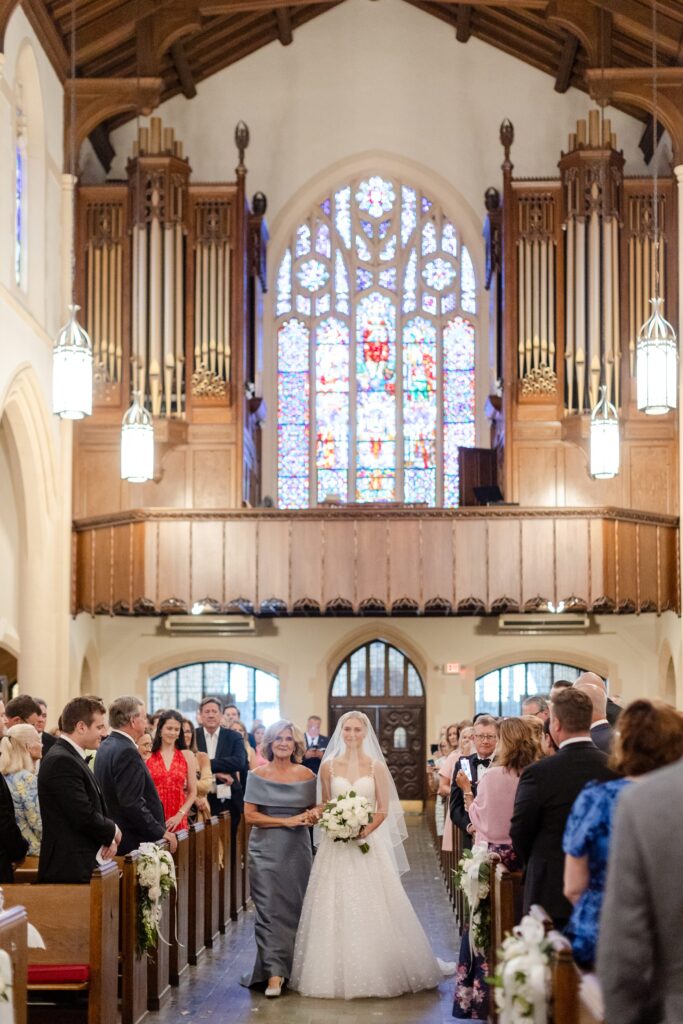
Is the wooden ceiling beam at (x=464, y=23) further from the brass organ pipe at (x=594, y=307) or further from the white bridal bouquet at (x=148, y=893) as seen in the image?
the white bridal bouquet at (x=148, y=893)

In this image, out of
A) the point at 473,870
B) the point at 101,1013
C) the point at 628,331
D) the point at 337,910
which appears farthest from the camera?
the point at 628,331

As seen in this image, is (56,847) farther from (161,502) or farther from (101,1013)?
(161,502)

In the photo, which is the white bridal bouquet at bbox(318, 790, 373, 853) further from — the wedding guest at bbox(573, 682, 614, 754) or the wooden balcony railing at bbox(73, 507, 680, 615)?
the wooden balcony railing at bbox(73, 507, 680, 615)

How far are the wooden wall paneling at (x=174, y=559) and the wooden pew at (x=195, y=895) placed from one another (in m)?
7.75

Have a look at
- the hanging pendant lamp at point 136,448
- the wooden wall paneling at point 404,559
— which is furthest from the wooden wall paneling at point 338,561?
the hanging pendant lamp at point 136,448

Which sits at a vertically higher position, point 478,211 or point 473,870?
point 478,211

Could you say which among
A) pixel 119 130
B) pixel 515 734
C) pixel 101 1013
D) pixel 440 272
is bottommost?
pixel 101 1013

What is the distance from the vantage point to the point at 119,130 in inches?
818

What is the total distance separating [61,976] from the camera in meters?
6.43

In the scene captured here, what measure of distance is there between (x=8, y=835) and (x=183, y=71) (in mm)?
15246

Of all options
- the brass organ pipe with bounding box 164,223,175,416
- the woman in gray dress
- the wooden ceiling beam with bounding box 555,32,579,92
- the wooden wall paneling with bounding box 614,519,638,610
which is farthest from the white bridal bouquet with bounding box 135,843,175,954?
the wooden ceiling beam with bounding box 555,32,579,92

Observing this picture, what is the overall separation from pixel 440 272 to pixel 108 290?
5.45 meters

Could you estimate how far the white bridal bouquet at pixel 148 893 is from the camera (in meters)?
7.32

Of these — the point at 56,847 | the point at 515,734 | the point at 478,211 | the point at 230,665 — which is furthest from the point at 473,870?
the point at 478,211
